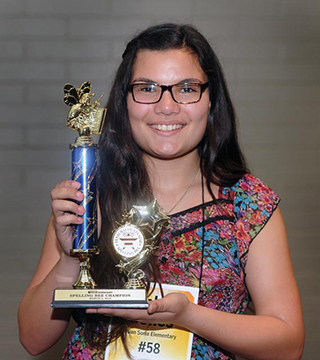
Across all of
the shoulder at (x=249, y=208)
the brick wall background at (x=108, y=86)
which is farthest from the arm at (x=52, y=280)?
the brick wall background at (x=108, y=86)

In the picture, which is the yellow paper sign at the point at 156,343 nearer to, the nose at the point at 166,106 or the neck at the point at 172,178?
the neck at the point at 172,178

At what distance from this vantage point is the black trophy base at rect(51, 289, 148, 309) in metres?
1.41

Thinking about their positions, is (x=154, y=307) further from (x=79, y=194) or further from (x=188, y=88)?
(x=188, y=88)

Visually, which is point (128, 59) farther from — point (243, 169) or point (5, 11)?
point (5, 11)

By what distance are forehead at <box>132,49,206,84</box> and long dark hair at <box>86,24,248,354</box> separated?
2cm

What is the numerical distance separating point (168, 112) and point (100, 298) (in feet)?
1.79

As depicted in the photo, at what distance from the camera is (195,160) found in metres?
1.90

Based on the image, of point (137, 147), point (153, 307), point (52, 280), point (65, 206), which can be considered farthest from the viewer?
point (137, 147)

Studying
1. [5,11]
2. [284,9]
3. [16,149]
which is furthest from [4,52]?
[284,9]

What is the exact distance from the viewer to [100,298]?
4.70ft

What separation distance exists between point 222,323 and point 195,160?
21.8 inches

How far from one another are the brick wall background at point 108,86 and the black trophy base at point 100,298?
1898 mm

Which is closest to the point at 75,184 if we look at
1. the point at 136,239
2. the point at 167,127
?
the point at 136,239

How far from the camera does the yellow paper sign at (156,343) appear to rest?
158 cm
